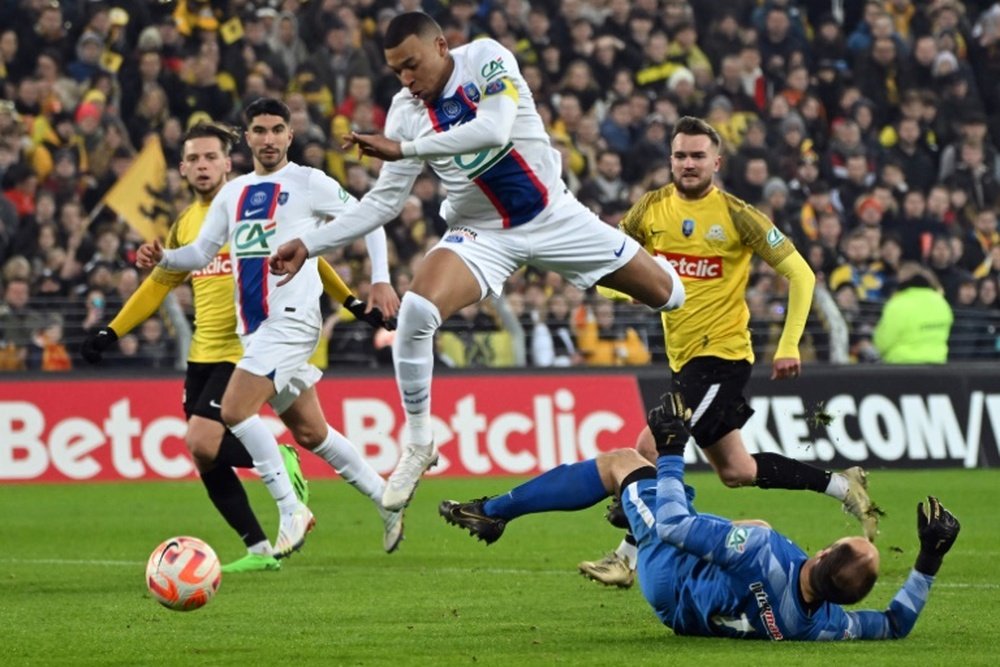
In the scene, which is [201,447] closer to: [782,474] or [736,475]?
[736,475]

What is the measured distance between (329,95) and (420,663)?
15.6 meters

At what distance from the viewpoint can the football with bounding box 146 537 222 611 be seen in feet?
29.3

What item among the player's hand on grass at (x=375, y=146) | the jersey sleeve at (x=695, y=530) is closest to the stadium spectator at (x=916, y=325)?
the player's hand on grass at (x=375, y=146)

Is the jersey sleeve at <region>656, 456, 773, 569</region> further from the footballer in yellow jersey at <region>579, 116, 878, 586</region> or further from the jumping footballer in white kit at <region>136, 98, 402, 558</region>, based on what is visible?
the jumping footballer in white kit at <region>136, 98, 402, 558</region>

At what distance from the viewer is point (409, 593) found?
1044 centimetres

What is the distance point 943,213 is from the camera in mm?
23484

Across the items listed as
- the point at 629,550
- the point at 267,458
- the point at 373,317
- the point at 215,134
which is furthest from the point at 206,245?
the point at 629,550

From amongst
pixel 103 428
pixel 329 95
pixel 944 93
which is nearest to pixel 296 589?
pixel 103 428

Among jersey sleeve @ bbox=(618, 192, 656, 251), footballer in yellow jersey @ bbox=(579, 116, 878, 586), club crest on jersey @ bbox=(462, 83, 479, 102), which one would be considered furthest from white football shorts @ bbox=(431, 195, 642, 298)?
jersey sleeve @ bbox=(618, 192, 656, 251)

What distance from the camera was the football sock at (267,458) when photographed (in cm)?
1155

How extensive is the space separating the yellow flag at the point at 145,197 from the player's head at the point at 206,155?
762 centimetres

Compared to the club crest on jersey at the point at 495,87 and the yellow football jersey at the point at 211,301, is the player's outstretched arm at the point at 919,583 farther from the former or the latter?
the yellow football jersey at the point at 211,301

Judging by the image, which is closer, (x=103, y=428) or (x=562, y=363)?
Result: (x=103, y=428)

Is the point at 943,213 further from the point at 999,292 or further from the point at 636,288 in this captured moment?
the point at 636,288
